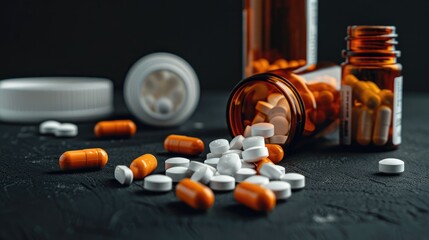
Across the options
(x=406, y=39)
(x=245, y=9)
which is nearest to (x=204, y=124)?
(x=245, y=9)

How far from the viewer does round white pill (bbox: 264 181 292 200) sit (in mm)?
939

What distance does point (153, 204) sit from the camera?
929 millimetres

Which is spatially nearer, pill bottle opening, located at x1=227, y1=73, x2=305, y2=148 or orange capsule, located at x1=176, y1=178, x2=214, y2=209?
orange capsule, located at x1=176, y1=178, x2=214, y2=209

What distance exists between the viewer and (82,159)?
1.16 meters

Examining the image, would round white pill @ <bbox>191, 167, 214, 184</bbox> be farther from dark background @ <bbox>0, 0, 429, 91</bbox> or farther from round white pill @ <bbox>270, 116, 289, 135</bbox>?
dark background @ <bbox>0, 0, 429, 91</bbox>

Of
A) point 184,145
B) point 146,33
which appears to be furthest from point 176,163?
point 146,33

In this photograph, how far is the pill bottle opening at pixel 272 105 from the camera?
124cm

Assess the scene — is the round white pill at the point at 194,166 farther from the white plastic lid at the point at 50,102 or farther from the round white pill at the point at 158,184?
the white plastic lid at the point at 50,102

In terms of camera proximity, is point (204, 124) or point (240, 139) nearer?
point (240, 139)

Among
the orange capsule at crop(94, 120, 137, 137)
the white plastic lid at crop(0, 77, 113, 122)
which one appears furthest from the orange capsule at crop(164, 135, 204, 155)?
the white plastic lid at crop(0, 77, 113, 122)

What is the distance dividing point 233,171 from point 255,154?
0.21 ft

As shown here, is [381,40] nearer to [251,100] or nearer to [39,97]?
[251,100]

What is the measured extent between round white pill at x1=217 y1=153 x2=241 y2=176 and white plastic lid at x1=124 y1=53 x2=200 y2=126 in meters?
0.68

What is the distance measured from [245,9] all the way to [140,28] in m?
0.93
